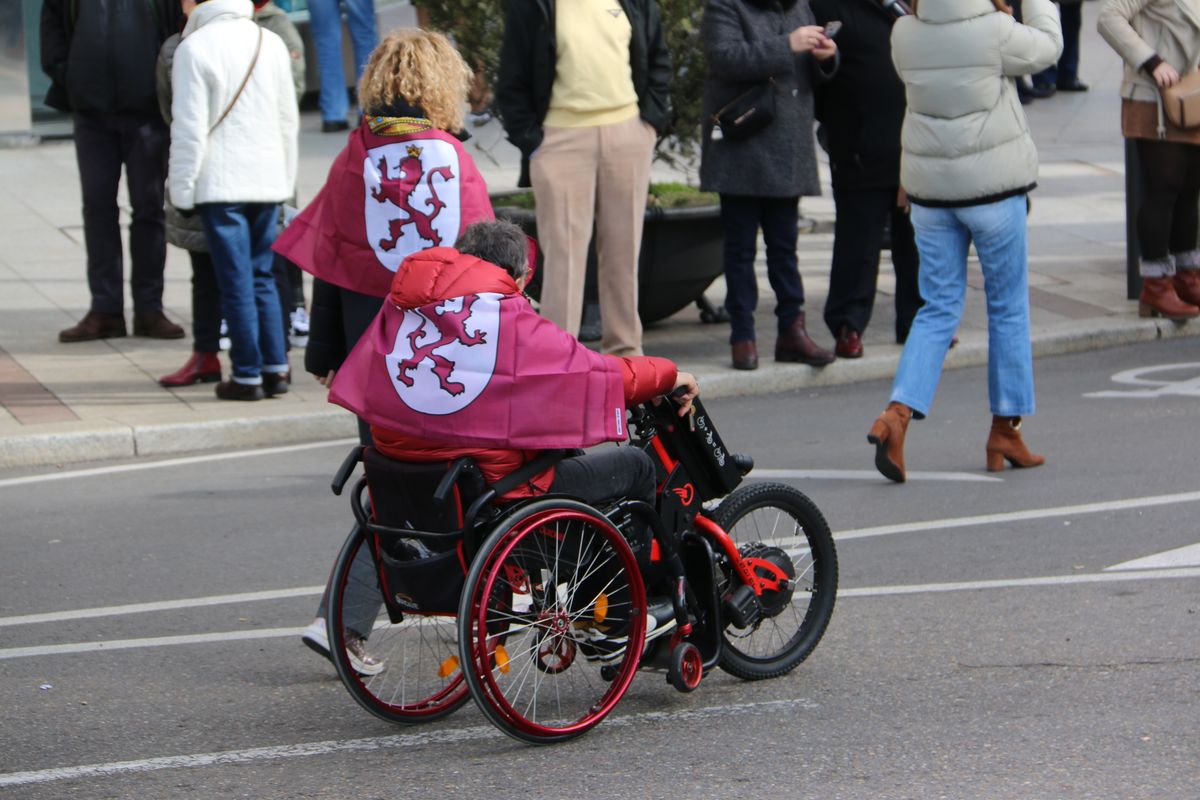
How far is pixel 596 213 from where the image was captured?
9.42 meters

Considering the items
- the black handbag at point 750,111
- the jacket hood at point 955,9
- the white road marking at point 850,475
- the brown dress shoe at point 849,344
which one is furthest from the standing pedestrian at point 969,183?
the brown dress shoe at point 849,344

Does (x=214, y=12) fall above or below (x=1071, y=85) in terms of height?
above

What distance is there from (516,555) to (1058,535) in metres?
2.83

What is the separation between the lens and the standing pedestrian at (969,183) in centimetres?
741

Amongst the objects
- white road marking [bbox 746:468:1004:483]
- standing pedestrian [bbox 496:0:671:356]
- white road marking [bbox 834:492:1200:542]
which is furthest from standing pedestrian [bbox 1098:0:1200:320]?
white road marking [bbox 834:492:1200:542]

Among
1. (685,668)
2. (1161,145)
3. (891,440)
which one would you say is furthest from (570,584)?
(1161,145)

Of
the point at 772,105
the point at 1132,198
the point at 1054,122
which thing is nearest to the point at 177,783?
the point at 772,105

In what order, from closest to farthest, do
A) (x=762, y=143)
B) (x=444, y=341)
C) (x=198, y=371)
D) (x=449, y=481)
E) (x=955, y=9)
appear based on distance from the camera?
(x=449, y=481), (x=444, y=341), (x=955, y=9), (x=762, y=143), (x=198, y=371)

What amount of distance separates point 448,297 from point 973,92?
344 centimetres

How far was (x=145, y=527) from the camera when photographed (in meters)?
7.34

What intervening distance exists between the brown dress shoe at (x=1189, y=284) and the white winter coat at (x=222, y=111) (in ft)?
17.0

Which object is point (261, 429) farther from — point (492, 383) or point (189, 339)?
point (492, 383)

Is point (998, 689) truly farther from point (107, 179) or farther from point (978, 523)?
point (107, 179)

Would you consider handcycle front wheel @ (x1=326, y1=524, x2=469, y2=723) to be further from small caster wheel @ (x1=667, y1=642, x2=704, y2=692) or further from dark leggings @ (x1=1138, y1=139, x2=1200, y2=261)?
dark leggings @ (x1=1138, y1=139, x2=1200, y2=261)
